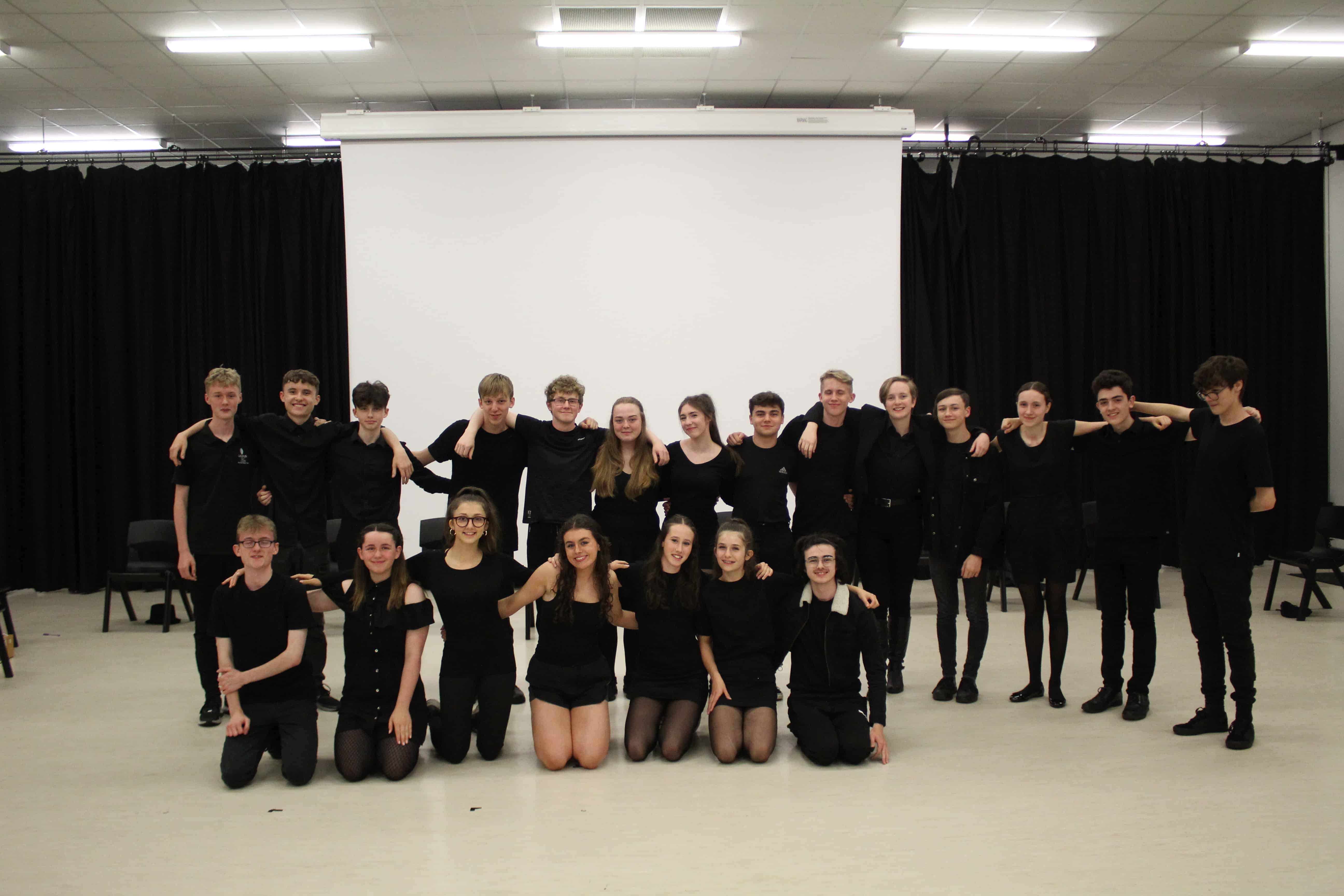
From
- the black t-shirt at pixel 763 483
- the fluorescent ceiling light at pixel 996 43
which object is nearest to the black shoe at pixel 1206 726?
the black t-shirt at pixel 763 483

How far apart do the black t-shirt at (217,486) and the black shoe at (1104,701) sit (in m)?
3.49

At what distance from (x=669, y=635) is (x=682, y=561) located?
10.9 inches

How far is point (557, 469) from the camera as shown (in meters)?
4.00

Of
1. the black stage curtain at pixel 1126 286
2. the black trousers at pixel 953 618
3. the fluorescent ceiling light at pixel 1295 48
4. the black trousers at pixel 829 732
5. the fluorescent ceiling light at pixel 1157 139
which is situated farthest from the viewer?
the fluorescent ceiling light at pixel 1157 139

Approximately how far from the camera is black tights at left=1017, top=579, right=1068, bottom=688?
3.86m

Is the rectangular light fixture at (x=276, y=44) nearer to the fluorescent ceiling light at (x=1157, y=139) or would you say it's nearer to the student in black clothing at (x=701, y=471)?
the student in black clothing at (x=701, y=471)

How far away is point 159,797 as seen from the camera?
3053 mm

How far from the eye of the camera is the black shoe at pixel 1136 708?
3705 millimetres

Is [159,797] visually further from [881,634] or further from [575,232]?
[575,232]

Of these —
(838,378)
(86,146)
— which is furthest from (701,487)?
(86,146)

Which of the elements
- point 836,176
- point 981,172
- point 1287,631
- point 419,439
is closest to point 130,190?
point 419,439

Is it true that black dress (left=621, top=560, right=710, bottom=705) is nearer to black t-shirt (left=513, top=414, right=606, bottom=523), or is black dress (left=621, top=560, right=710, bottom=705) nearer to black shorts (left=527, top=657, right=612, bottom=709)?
black shorts (left=527, top=657, right=612, bottom=709)

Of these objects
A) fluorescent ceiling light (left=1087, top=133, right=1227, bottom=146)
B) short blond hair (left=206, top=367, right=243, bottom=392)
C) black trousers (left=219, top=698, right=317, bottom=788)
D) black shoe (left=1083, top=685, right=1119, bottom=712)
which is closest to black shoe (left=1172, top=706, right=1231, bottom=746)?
black shoe (left=1083, top=685, right=1119, bottom=712)

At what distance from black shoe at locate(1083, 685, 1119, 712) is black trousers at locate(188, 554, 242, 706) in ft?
11.4
